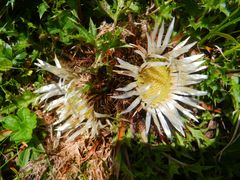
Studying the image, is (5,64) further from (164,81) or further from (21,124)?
(164,81)

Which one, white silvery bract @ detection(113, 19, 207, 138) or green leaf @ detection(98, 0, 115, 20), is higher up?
green leaf @ detection(98, 0, 115, 20)

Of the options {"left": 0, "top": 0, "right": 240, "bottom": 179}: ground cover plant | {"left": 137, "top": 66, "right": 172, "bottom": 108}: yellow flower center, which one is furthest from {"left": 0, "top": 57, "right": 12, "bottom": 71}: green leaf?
{"left": 137, "top": 66, "right": 172, "bottom": 108}: yellow flower center

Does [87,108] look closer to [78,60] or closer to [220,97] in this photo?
[78,60]

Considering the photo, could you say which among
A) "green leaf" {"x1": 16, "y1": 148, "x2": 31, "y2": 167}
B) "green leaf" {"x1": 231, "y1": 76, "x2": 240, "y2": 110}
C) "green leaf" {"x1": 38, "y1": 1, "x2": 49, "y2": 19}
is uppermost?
"green leaf" {"x1": 38, "y1": 1, "x2": 49, "y2": 19}

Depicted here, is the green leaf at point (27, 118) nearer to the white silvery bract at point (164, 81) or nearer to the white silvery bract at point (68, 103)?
the white silvery bract at point (68, 103)

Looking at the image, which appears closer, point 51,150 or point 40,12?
point 40,12

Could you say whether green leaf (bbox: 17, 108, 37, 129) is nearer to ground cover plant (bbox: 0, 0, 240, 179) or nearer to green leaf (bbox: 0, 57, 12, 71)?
ground cover plant (bbox: 0, 0, 240, 179)

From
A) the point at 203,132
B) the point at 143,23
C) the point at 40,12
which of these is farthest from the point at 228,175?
the point at 40,12

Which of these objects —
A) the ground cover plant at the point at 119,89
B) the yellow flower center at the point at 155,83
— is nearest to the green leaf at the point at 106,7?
the ground cover plant at the point at 119,89
